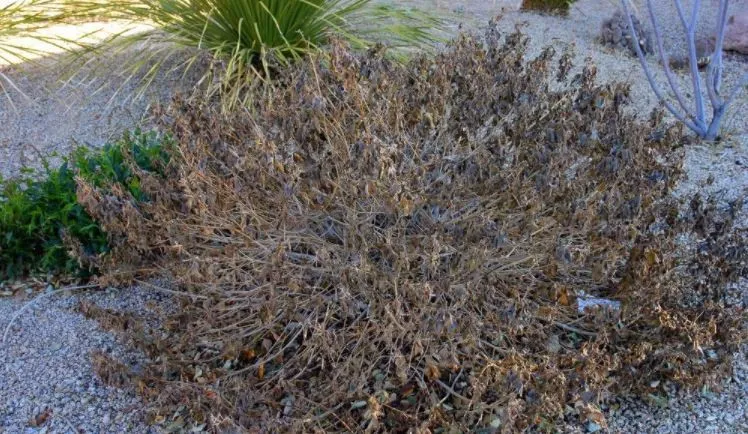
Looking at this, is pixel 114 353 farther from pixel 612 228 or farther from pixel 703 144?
pixel 703 144

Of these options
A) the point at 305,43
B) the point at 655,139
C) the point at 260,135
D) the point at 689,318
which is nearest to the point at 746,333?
the point at 689,318

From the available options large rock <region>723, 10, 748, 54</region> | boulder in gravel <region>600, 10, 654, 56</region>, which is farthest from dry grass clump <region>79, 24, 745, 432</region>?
large rock <region>723, 10, 748, 54</region>

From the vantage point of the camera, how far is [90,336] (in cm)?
296

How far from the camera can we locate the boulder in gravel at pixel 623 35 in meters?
6.43

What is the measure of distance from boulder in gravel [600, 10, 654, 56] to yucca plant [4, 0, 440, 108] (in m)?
1.89

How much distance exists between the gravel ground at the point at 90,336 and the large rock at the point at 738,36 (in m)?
1.59

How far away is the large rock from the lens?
22.1ft

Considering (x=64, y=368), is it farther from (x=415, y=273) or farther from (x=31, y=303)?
(x=415, y=273)

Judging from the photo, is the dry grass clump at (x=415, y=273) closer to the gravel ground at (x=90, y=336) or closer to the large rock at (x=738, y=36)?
the gravel ground at (x=90, y=336)

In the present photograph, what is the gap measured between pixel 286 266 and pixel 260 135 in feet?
1.30

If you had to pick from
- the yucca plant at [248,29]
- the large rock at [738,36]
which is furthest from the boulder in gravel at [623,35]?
the yucca plant at [248,29]

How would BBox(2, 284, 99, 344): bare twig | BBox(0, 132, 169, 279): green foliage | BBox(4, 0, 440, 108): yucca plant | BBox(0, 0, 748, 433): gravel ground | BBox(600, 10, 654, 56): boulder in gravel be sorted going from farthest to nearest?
BBox(600, 10, 654, 56): boulder in gravel < BBox(4, 0, 440, 108): yucca plant < BBox(0, 132, 169, 279): green foliage < BBox(2, 284, 99, 344): bare twig < BBox(0, 0, 748, 433): gravel ground

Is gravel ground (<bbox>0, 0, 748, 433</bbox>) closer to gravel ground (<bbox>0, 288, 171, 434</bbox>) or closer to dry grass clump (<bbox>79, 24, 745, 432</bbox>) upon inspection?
gravel ground (<bbox>0, 288, 171, 434</bbox>)

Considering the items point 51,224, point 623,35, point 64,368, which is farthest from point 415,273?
point 623,35
